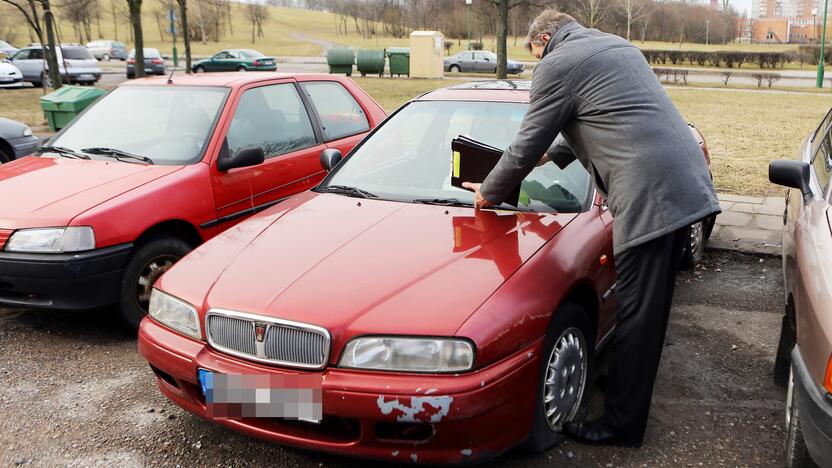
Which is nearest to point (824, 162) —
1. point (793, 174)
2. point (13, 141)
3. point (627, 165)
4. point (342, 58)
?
point (793, 174)

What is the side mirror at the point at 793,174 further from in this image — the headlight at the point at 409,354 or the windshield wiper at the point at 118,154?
the windshield wiper at the point at 118,154

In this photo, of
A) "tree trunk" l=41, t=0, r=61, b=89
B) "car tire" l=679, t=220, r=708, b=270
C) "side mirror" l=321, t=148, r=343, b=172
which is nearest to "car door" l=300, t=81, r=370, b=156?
"side mirror" l=321, t=148, r=343, b=172

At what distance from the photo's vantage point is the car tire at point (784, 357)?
11.5 ft

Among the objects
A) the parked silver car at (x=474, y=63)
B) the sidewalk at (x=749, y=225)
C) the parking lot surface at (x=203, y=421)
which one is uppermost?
the parked silver car at (x=474, y=63)

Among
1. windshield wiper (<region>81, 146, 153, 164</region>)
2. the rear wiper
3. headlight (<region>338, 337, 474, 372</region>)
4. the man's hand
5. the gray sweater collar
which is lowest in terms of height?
headlight (<region>338, 337, 474, 372</region>)

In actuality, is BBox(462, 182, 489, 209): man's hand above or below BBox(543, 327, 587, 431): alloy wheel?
above

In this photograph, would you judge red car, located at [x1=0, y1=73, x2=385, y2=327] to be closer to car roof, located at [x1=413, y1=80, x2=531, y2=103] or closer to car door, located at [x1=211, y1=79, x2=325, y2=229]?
car door, located at [x1=211, y1=79, x2=325, y2=229]

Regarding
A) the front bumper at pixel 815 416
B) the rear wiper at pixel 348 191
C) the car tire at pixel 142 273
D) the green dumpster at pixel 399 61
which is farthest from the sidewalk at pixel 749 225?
the green dumpster at pixel 399 61

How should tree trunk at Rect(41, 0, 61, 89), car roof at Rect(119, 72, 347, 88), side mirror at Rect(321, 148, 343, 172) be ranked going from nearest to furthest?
side mirror at Rect(321, 148, 343, 172) → car roof at Rect(119, 72, 347, 88) → tree trunk at Rect(41, 0, 61, 89)

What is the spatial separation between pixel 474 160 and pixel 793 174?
159cm

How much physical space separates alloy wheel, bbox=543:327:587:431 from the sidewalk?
363 centimetres

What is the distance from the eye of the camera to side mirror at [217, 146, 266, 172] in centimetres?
482

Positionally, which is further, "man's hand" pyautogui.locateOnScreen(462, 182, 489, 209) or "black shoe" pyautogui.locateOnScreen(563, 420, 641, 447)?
"man's hand" pyautogui.locateOnScreen(462, 182, 489, 209)

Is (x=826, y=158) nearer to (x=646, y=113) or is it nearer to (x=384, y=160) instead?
(x=646, y=113)
